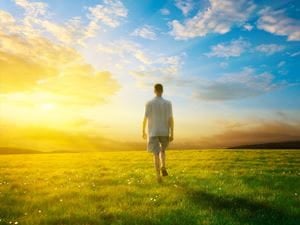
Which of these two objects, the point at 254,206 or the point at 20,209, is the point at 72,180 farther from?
the point at 254,206

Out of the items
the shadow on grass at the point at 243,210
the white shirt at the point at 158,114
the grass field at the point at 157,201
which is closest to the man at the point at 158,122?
the white shirt at the point at 158,114

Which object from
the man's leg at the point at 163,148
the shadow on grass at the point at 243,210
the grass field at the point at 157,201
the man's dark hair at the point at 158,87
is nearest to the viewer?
the shadow on grass at the point at 243,210

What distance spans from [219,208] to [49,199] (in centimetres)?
554

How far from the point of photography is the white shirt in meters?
16.5

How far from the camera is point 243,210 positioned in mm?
11336

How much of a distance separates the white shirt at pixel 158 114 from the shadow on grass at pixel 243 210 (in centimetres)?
373

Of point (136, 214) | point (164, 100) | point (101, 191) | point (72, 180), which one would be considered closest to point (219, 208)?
point (136, 214)

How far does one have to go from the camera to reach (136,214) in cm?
1092

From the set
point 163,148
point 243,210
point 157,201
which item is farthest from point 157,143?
point 243,210

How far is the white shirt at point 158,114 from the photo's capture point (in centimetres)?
1647

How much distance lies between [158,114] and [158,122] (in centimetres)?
32

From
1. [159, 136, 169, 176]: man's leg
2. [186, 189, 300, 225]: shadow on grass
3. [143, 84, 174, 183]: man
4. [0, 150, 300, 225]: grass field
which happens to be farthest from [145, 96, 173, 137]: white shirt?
[186, 189, 300, 225]: shadow on grass

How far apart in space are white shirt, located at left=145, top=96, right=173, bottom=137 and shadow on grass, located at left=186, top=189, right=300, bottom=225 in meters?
3.73

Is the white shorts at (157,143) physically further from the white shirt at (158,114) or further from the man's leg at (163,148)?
the white shirt at (158,114)
